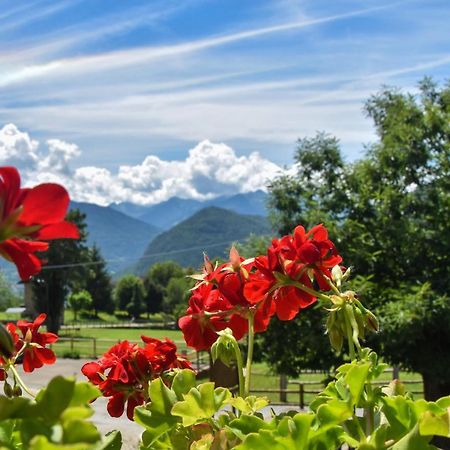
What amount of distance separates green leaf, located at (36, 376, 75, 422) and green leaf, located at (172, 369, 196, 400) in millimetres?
420

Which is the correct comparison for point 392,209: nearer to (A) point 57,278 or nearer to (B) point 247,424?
(B) point 247,424

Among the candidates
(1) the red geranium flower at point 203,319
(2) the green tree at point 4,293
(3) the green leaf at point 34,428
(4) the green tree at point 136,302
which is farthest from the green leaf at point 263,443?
(4) the green tree at point 136,302

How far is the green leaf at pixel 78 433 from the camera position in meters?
0.50

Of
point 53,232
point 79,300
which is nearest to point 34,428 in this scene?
point 53,232

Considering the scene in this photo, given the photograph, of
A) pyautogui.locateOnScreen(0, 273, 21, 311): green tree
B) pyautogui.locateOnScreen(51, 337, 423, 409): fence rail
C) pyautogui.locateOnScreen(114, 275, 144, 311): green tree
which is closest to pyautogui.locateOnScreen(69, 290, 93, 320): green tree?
pyautogui.locateOnScreen(0, 273, 21, 311): green tree

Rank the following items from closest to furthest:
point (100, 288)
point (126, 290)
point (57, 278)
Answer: point (57, 278) → point (100, 288) → point (126, 290)

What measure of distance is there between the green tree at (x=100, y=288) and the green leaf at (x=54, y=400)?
253 ft

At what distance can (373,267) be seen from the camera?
402 inches

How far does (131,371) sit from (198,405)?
34 cm

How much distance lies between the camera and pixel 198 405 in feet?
2.88

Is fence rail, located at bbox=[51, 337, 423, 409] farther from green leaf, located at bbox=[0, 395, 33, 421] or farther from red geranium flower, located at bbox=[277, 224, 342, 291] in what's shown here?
green leaf, located at bbox=[0, 395, 33, 421]

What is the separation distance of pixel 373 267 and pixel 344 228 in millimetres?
734

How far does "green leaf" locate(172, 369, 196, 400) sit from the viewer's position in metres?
0.96

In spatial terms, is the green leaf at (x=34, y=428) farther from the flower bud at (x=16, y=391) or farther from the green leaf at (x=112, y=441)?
the flower bud at (x=16, y=391)
